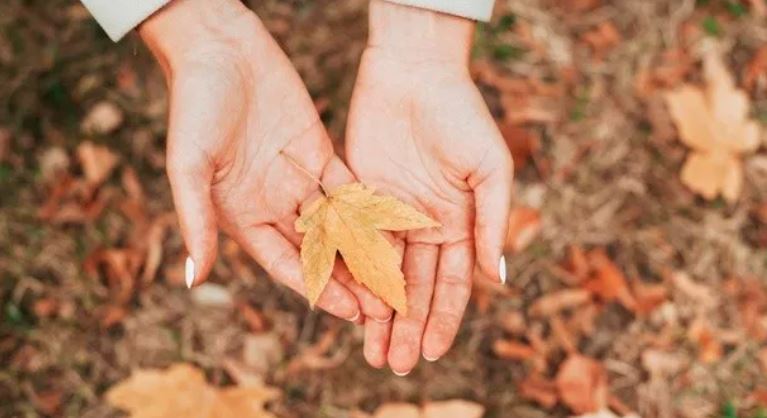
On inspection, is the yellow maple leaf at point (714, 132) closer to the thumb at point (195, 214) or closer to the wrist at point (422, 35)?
the wrist at point (422, 35)

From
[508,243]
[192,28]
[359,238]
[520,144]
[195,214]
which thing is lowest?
[508,243]

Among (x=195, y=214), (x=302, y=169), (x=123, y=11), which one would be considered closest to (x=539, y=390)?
(x=302, y=169)

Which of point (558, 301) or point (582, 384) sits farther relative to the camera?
point (558, 301)

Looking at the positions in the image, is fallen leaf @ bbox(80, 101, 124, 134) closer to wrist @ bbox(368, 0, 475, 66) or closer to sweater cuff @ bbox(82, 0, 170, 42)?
sweater cuff @ bbox(82, 0, 170, 42)

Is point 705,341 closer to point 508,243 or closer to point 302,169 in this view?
point 508,243

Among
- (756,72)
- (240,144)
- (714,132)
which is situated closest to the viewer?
(240,144)

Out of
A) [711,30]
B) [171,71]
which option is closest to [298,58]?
[171,71]

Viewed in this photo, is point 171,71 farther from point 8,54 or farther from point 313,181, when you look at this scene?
point 8,54

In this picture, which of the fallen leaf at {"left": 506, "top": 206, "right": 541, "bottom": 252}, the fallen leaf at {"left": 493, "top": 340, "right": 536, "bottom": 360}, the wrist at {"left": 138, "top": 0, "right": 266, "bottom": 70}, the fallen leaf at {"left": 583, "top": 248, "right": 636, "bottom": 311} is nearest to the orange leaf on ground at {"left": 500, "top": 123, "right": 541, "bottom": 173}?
the fallen leaf at {"left": 506, "top": 206, "right": 541, "bottom": 252}
